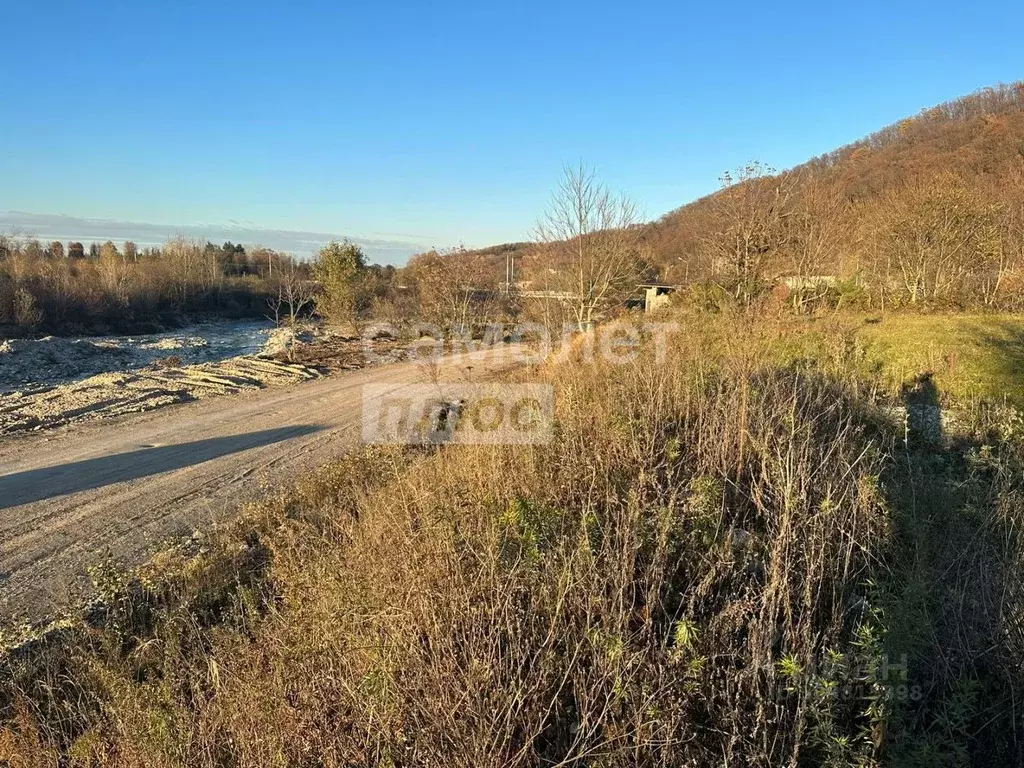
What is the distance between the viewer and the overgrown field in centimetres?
220

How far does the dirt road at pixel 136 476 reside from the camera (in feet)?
19.1

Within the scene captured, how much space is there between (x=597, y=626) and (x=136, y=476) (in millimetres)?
8607

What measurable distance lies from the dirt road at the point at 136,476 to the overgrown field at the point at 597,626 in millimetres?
1375

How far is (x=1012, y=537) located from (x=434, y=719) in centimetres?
425

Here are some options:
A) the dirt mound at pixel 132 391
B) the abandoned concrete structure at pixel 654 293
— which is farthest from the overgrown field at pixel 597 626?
the abandoned concrete structure at pixel 654 293

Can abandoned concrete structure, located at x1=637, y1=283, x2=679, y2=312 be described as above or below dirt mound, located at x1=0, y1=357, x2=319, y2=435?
above

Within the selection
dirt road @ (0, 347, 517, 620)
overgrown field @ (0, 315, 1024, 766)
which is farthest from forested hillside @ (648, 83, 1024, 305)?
overgrown field @ (0, 315, 1024, 766)

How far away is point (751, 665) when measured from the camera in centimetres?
234

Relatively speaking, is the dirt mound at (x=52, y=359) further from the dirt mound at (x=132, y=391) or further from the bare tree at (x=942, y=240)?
the bare tree at (x=942, y=240)

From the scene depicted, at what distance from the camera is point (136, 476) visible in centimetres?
850

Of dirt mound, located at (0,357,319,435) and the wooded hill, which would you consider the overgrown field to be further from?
the wooded hill

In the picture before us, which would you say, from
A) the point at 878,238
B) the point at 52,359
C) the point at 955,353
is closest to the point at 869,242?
the point at 878,238

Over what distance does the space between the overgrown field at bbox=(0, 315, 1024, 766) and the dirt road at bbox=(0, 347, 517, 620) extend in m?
1.38

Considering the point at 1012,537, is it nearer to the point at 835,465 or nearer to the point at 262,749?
the point at 835,465
